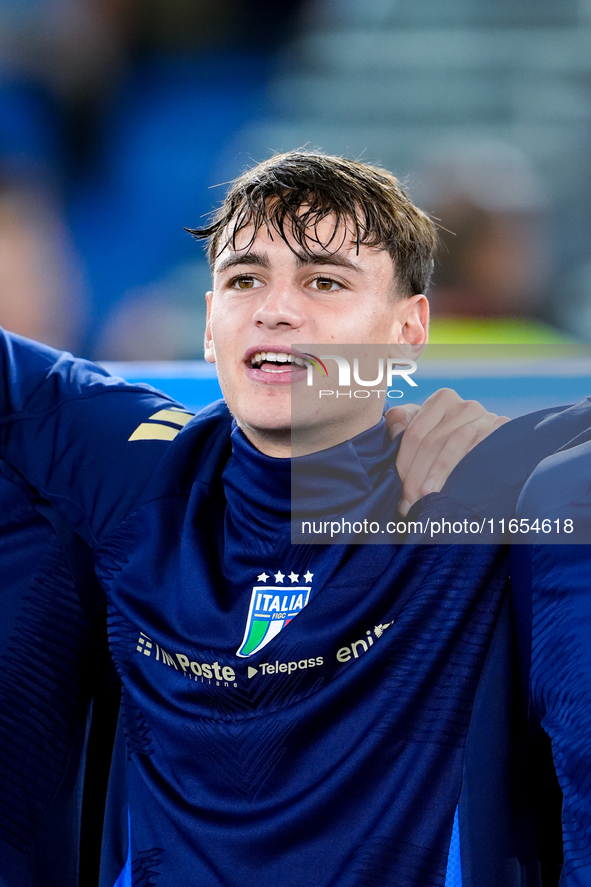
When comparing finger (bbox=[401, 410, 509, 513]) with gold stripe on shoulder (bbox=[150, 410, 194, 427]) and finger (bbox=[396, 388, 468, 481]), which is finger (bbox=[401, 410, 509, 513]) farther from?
gold stripe on shoulder (bbox=[150, 410, 194, 427])

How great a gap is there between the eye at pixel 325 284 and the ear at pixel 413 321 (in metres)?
0.13

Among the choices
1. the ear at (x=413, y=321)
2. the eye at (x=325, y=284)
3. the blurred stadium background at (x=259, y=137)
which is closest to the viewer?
the eye at (x=325, y=284)

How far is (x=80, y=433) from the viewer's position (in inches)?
47.1

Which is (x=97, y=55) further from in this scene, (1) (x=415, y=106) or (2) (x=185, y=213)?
(1) (x=415, y=106)

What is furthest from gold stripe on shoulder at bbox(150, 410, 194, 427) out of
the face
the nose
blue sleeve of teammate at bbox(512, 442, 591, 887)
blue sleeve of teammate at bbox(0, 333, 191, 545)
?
blue sleeve of teammate at bbox(512, 442, 591, 887)

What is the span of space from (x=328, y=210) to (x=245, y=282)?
0.14m

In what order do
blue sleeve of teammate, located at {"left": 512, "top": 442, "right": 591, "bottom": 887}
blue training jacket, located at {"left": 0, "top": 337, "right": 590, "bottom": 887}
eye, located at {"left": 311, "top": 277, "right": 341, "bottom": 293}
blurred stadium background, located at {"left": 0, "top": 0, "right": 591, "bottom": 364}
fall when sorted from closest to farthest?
blue sleeve of teammate, located at {"left": 512, "top": 442, "right": 591, "bottom": 887}, blue training jacket, located at {"left": 0, "top": 337, "right": 590, "bottom": 887}, eye, located at {"left": 311, "top": 277, "right": 341, "bottom": 293}, blurred stadium background, located at {"left": 0, "top": 0, "right": 591, "bottom": 364}

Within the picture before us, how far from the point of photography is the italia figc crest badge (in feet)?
3.32

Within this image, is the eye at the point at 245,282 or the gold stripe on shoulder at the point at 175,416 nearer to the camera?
the eye at the point at 245,282

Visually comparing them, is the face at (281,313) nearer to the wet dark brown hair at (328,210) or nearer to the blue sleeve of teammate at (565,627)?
the wet dark brown hair at (328,210)

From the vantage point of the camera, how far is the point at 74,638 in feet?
3.76

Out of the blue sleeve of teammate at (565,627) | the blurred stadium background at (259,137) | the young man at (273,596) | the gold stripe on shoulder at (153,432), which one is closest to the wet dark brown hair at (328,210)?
the young man at (273,596)

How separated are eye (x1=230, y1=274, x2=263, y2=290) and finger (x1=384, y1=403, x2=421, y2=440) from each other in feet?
0.85

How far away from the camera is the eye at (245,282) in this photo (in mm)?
1104
